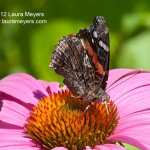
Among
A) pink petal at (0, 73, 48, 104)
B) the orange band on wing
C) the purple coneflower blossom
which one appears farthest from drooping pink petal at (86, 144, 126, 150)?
pink petal at (0, 73, 48, 104)

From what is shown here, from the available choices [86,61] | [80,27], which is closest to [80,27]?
[80,27]

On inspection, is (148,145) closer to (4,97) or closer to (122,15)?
(4,97)

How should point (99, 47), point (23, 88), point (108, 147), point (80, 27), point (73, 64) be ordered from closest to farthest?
point (108, 147), point (99, 47), point (73, 64), point (23, 88), point (80, 27)

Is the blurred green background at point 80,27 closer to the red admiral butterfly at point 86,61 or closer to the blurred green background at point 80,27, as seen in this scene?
the blurred green background at point 80,27

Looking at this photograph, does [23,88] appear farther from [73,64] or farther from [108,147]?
[108,147]

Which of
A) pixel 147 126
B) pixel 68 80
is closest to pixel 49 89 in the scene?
pixel 68 80

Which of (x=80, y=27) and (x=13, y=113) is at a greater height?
(x=80, y=27)

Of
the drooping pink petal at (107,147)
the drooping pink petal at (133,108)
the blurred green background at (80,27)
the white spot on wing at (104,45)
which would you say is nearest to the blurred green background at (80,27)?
the blurred green background at (80,27)
